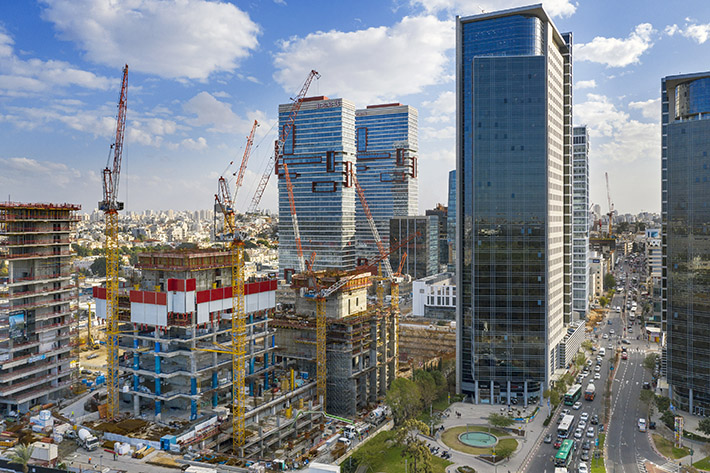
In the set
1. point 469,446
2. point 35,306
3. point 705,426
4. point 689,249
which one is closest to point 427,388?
point 469,446

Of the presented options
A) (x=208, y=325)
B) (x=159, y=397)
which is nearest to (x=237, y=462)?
(x=159, y=397)

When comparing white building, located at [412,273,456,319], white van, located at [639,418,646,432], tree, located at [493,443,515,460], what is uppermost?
white building, located at [412,273,456,319]

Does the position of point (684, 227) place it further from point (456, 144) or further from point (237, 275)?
point (237, 275)

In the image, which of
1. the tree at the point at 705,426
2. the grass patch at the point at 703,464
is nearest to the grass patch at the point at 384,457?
the grass patch at the point at 703,464

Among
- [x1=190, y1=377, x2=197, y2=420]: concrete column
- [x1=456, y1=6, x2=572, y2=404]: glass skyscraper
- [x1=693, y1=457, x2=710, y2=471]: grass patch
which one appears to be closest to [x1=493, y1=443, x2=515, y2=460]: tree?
[x1=693, y1=457, x2=710, y2=471]: grass patch

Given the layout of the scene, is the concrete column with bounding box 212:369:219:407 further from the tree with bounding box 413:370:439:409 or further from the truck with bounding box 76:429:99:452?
the tree with bounding box 413:370:439:409

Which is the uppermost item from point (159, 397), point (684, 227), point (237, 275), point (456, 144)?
point (456, 144)

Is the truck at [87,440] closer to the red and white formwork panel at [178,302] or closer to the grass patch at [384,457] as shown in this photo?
the red and white formwork panel at [178,302]

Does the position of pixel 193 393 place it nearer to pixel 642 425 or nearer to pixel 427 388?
pixel 427 388
